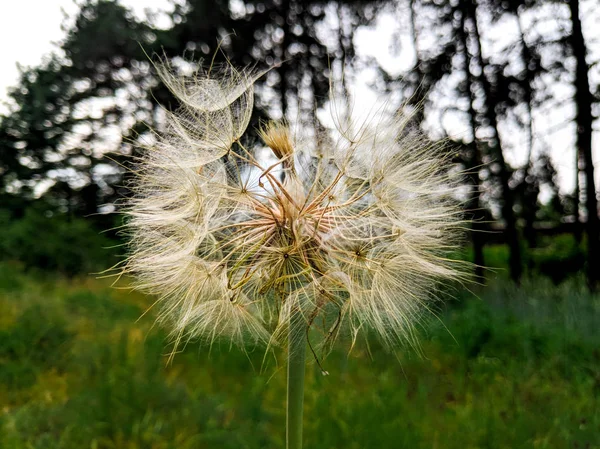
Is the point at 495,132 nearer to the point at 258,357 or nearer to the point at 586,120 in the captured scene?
the point at 586,120

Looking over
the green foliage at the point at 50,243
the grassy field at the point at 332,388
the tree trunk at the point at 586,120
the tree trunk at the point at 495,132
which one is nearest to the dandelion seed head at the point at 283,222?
the grassy field at the point at 332,388

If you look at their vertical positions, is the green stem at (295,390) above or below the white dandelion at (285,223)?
below

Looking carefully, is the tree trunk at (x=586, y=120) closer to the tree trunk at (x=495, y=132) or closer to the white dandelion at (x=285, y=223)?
the tree trunk at (x=495, y=132)

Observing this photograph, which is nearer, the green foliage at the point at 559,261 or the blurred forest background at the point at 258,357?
the blurred forest background at the point at 258,357

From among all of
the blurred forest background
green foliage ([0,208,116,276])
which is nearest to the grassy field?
the blurred forest background

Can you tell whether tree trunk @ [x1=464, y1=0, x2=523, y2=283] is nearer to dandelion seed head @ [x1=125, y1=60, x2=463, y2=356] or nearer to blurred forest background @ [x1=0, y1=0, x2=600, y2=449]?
blurred forest background @ [x1=0, y1=0, x2=600, y2=449]

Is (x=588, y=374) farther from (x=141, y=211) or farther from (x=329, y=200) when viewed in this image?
(x=141, y=211)
